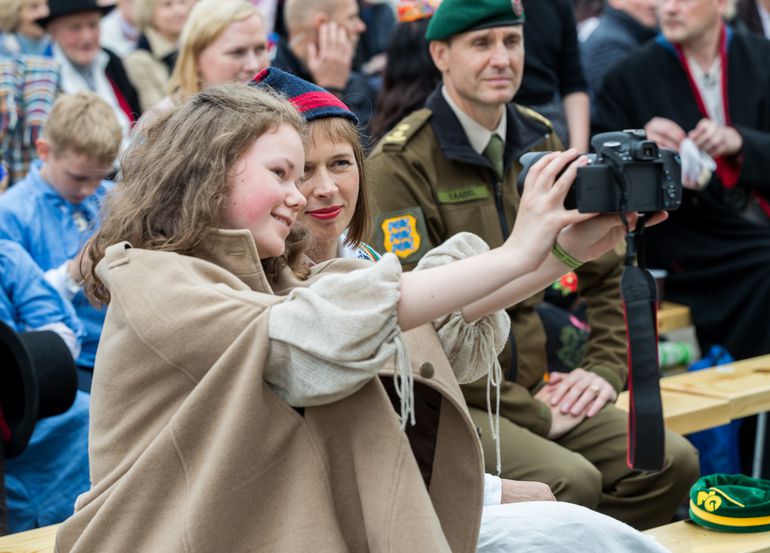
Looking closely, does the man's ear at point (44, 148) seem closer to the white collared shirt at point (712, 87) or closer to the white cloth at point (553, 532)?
the white cloth at point (553, 532)

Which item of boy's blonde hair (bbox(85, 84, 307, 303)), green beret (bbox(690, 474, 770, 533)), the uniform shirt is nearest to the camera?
boy's blonde hair (bbox(85, 84, 307, 303))

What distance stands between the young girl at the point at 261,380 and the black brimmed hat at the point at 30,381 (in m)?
1.18

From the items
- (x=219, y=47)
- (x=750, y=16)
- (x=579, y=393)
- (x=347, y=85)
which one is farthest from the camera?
(x=750, y=16)

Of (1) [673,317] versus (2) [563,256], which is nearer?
(2) [563,256]

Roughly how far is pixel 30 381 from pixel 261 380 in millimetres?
1591

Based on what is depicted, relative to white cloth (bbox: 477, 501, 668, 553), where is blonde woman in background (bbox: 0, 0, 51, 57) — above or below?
above

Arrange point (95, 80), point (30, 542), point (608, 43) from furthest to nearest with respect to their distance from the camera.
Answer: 1. point (608, 43)
2. point (95, 80)
3. point (30, 542)

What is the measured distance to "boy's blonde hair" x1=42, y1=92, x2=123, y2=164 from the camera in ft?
14.0

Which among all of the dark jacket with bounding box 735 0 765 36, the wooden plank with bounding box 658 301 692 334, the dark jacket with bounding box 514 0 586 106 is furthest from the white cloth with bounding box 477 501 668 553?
the dark jacket with bounding box 735 0 765 36

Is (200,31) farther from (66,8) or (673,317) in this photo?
(673,317)

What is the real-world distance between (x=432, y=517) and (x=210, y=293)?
54cm

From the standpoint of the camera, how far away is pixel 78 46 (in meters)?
5.59

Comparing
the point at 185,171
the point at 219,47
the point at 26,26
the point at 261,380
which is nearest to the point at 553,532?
the point at 261,380

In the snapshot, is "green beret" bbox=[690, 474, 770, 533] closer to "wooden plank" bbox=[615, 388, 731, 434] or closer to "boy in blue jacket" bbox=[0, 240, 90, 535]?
"wooden plank" bbox=[615, 388, 731, 434]
